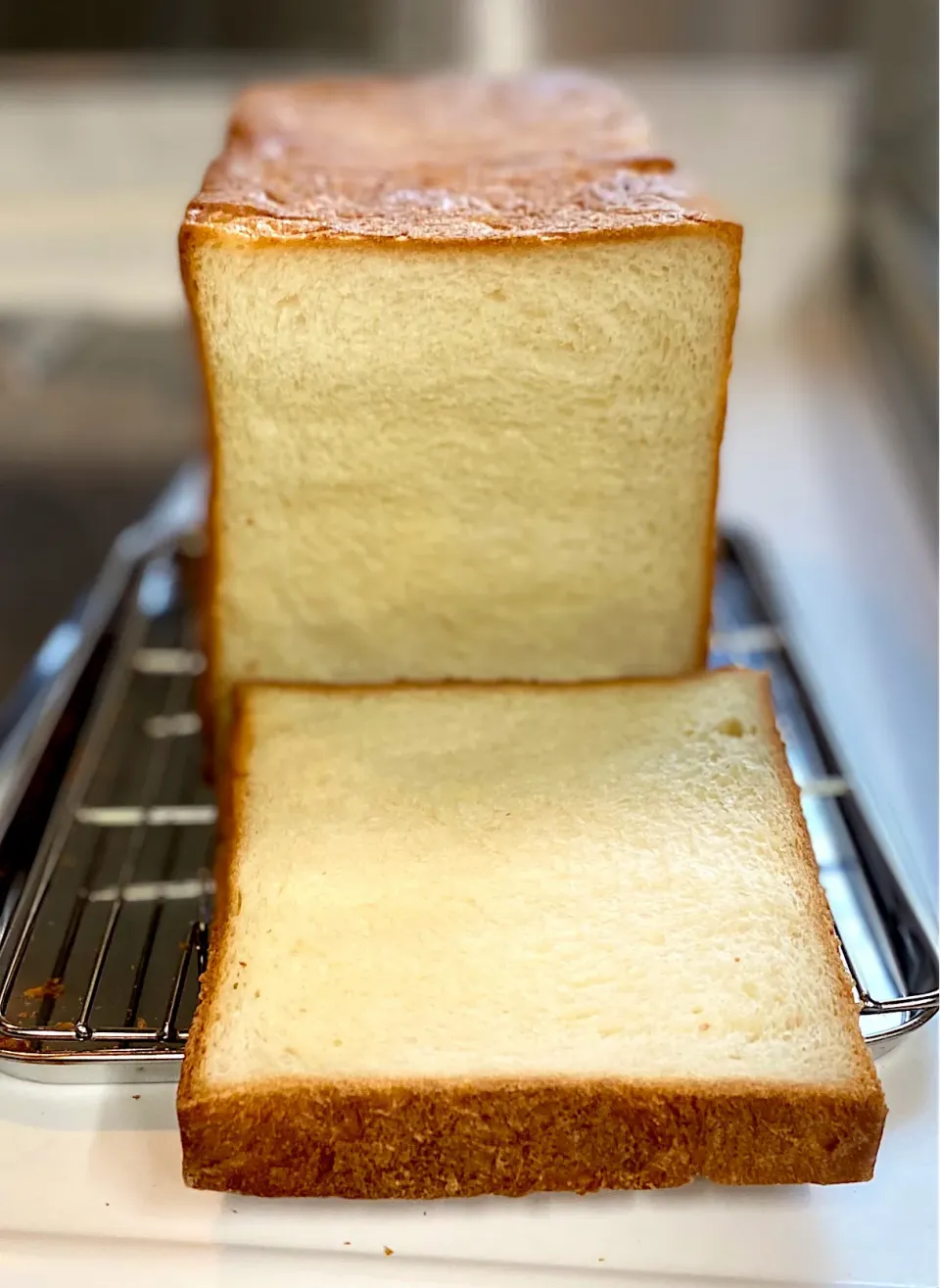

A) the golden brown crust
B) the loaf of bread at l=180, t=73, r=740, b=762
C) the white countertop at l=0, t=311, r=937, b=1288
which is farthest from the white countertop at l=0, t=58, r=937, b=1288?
the golden brown crust

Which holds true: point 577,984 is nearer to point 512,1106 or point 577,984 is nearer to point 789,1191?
Answer: point 512,1106

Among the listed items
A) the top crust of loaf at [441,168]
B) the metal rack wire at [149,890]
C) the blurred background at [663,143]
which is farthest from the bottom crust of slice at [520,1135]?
the blurred background at [663,143]

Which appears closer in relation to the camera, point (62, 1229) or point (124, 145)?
point (62, 1229)

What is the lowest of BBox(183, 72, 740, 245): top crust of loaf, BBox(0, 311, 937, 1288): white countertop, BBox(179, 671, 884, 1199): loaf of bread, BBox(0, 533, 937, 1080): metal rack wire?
BBox(0, 311, 937, 1288): white countertop

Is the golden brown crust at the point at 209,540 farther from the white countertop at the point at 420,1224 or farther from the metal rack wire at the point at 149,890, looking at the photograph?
the white countertop at the point at 420,1224

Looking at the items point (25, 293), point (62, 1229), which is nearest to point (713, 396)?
point (62, 1229)

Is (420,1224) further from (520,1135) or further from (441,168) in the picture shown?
(441,168)

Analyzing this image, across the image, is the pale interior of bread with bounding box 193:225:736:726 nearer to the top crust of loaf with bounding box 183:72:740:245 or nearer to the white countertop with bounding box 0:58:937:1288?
the top crust of loaf with bounding box 183:72:740:245
